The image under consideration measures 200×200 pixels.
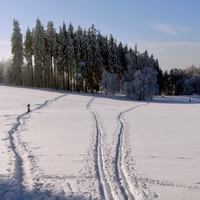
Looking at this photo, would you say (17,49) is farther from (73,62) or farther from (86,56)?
(86,56)

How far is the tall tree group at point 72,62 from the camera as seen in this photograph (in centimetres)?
4488

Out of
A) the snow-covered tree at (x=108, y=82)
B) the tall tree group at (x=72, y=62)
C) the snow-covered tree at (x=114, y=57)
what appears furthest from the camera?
the snow-covered tree at (x=114, y=57)

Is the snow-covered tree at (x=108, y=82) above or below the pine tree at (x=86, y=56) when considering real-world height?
below

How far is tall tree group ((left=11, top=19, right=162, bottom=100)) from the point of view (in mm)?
44875

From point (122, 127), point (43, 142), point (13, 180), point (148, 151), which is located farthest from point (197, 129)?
point (13, 180)

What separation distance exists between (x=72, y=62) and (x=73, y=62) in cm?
21

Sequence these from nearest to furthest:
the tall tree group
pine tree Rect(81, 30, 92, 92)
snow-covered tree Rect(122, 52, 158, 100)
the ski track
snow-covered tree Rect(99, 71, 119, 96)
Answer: the ski track < snow-covered tree Rect(122, 52, 158, 100) < the tall tree group < pine tree Rect(81, 30, 92, 92) < snow-covered tree Rect(99, 71, 119, 96)

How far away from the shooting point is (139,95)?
42.5m

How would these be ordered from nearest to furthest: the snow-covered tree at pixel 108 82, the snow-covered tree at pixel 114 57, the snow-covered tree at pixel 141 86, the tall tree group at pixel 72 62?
the snow-covered tree at pixel 141 86 → the tall tree group at pixel 72 62 → the snow-covered tree at pixel 108 82 → the snow-covered tree at pixel 114 57

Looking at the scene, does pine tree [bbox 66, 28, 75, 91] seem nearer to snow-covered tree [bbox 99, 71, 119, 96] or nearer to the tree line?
the tree line

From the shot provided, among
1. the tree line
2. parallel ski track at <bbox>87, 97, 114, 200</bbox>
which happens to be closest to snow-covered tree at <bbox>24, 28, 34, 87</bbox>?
the tree line

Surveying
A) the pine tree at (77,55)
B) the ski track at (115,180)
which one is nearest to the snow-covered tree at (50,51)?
the pine tree at (77,55)

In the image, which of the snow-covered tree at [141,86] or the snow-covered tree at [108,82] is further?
the snow-covered tree at [108,82]

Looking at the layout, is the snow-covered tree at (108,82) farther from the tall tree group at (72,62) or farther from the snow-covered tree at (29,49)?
the snow-covered tree at (29,49)
